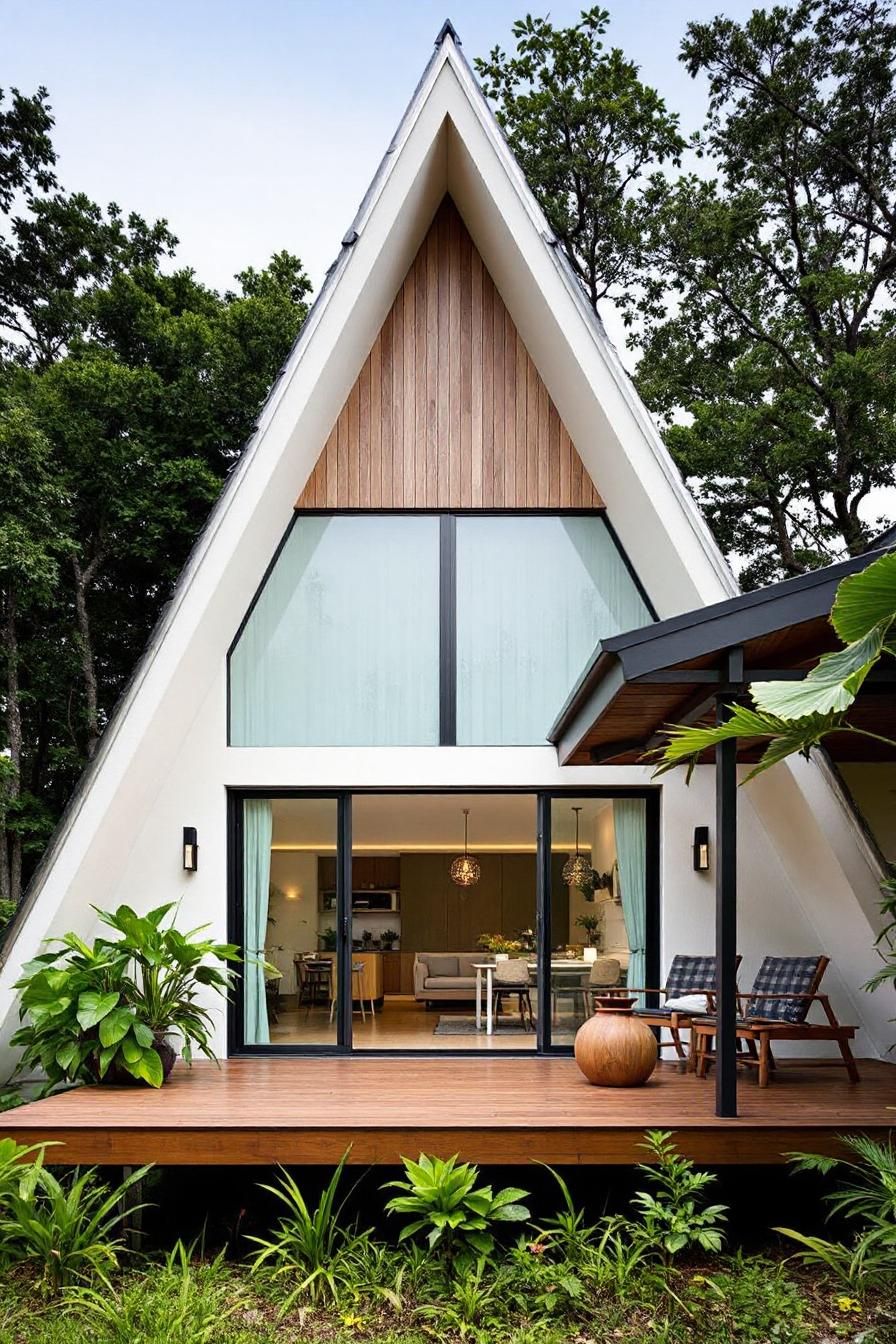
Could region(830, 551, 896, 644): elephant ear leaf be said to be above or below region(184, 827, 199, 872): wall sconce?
above

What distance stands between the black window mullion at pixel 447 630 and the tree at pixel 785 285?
7.66 m

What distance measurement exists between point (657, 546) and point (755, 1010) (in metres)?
3.36

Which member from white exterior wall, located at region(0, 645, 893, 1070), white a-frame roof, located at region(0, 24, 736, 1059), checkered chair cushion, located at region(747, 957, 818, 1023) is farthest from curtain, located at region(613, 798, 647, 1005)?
white a-frame roof, located at region(0, 24, 736, 1059)

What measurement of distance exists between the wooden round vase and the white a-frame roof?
298 centimetres

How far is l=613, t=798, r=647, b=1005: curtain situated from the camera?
Result: 8930 millimetres

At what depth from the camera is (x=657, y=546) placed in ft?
27.9

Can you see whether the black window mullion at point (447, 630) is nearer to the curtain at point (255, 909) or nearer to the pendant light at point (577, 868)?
the pendant light at point (577, 868)

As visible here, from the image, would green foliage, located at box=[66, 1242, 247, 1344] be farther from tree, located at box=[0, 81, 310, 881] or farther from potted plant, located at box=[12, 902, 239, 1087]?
tree, located at box=[0, 81, 310, 881]

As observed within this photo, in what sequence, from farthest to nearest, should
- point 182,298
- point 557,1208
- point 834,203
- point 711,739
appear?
1. point 182,298
2. point 834,203
3. point 557,1208
4. point 711,739

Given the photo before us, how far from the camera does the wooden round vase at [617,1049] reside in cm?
694

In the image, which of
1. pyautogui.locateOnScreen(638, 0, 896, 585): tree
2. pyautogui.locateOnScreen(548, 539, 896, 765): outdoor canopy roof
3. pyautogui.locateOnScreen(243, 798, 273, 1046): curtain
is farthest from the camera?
pyautogui.locateOnScreen(638, 0, 896, 585): tree

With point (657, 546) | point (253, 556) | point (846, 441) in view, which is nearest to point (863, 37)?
point (846, 441)

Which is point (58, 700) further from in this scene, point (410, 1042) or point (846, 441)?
point (846, 441)

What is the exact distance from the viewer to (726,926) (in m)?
5.89
